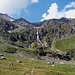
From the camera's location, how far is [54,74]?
145750mm

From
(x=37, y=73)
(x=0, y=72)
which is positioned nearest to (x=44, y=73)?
(x=37, y=73)

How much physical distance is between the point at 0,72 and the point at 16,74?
39.5ft

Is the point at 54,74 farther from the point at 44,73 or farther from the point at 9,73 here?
the point at 9,73

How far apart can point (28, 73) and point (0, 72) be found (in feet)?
57.8

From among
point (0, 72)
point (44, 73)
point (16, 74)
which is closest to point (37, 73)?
point (44, 73)

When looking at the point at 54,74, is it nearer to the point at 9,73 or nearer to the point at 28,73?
the point at 28,73

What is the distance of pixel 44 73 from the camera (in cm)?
14938

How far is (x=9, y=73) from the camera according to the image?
477 feet

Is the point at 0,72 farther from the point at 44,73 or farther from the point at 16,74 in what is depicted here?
the point at 44,73

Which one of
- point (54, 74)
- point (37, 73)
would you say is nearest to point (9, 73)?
point (37, 73)

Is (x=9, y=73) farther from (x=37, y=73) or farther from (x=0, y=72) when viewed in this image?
(x=37, y=73)

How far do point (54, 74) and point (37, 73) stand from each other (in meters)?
10.9

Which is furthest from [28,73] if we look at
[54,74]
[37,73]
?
[54,74]

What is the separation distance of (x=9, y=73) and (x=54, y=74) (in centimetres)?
2778
